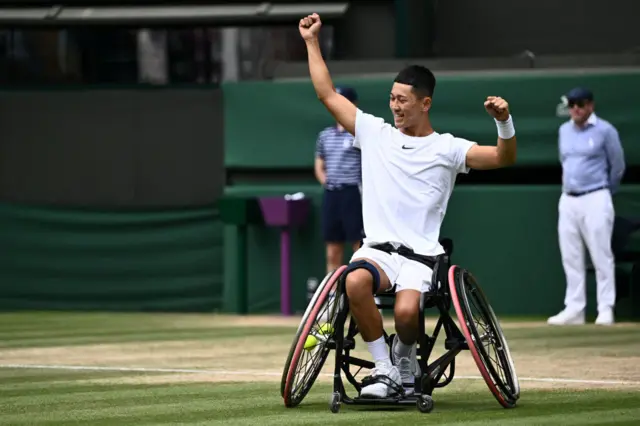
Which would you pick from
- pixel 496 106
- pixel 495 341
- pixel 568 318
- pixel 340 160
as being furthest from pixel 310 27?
pixel 568 318

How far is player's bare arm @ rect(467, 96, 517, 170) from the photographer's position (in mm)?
7273

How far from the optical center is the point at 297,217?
1520 centimetres

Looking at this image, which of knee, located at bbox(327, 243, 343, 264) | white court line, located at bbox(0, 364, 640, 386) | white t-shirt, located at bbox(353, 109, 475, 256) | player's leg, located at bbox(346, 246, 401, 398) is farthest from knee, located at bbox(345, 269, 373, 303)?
knee, located at bbox(327, 243, 343, 264)

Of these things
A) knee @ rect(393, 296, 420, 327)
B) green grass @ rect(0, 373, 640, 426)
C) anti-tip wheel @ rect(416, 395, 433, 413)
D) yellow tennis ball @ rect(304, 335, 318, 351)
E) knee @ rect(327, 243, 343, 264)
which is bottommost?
knee @ rect(327, 243, 343, 264)

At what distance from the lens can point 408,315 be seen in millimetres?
7465

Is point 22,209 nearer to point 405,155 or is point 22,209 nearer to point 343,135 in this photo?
point 343,135

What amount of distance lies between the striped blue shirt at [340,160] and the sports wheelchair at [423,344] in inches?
258

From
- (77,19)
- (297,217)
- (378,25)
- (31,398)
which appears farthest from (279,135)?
(31,398)

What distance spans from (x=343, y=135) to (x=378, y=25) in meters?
3.13

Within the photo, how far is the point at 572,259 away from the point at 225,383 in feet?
19.0

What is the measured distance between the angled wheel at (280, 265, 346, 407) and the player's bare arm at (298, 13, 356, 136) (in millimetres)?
863

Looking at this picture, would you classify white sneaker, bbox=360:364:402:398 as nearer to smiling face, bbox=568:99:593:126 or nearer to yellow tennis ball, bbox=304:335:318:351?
yellow tennis ball, bbox=304:335:318:351

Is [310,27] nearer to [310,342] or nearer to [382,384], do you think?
[310,342]

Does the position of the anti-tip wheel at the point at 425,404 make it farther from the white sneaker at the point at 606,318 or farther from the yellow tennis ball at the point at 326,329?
the white sneaker at the point at 606,318
